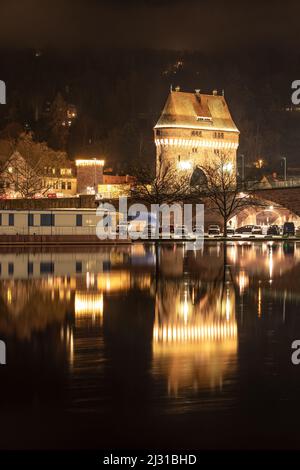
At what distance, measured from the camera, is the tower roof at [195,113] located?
107m

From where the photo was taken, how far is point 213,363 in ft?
42.0

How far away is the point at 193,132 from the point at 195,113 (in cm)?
297

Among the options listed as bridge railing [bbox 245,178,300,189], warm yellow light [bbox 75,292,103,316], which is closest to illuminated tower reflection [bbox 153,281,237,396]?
warm yellow light [bbox 75,292,103,316]

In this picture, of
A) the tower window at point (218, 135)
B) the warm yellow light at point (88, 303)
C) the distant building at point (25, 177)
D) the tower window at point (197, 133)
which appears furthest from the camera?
the tower window at point (218, 135)

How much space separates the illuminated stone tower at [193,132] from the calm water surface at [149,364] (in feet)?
269

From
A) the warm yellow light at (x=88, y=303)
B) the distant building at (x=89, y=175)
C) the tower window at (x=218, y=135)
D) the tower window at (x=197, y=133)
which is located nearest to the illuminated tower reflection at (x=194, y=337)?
the warm yellow light at (x=88, y=303)

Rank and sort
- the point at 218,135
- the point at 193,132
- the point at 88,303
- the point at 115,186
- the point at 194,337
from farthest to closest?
1. the point at 218,135
2. the point at 193,132
3. the point at 115,186
4. the point at 88,303
5. the point at 194,337

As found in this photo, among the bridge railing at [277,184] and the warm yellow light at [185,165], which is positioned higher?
the warm yellow light at [185,165]

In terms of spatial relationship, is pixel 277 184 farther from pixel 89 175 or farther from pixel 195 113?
pixel 89 175

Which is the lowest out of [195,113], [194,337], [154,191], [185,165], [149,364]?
[149,364]

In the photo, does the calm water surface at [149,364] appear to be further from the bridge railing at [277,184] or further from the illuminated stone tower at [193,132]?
the illuminated stone tower at [193,132]

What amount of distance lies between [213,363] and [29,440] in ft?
14.7

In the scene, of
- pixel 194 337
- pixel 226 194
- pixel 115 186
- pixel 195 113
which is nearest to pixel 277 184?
pixel 226 194

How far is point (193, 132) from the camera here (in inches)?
4281
